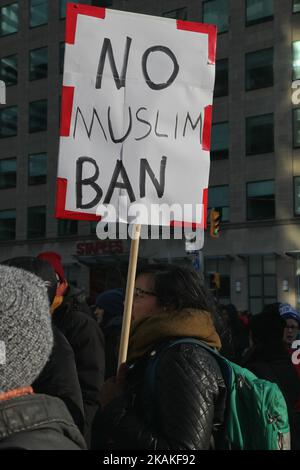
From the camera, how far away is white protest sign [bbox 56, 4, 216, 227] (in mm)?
3387

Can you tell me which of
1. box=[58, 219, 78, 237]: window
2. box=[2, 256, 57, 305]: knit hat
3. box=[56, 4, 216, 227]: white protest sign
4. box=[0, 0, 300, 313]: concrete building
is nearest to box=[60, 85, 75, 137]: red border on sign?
box=[56, 4, 216, 227]: white protest sign

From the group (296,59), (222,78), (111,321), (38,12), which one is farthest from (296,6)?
(111,321)

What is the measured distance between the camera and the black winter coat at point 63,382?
2.63m

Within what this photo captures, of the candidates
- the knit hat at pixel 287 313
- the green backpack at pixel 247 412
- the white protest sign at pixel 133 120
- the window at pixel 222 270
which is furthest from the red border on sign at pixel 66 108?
the window at pixel 222 270

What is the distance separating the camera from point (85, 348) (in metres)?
3.45

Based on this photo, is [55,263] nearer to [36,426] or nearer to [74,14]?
[74,14]

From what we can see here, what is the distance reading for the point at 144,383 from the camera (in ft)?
7.73

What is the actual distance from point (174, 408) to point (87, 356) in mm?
1316

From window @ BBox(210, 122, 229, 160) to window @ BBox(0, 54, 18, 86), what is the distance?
12.3 meters

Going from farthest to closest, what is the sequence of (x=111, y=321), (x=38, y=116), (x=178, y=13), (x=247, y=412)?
(x=38, y=116), (x=178, y=13), (x=111, y=321), (x=247, y=412)

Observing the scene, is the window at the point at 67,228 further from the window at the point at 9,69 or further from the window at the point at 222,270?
the window at the point at 9,69

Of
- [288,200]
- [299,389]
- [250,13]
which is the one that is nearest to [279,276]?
[288,200]

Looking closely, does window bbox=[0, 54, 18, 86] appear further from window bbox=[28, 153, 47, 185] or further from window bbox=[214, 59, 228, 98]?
window bbox=[214, 59, 228, 98]

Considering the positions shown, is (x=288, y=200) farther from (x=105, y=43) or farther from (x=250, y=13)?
(x=105, y=43)
